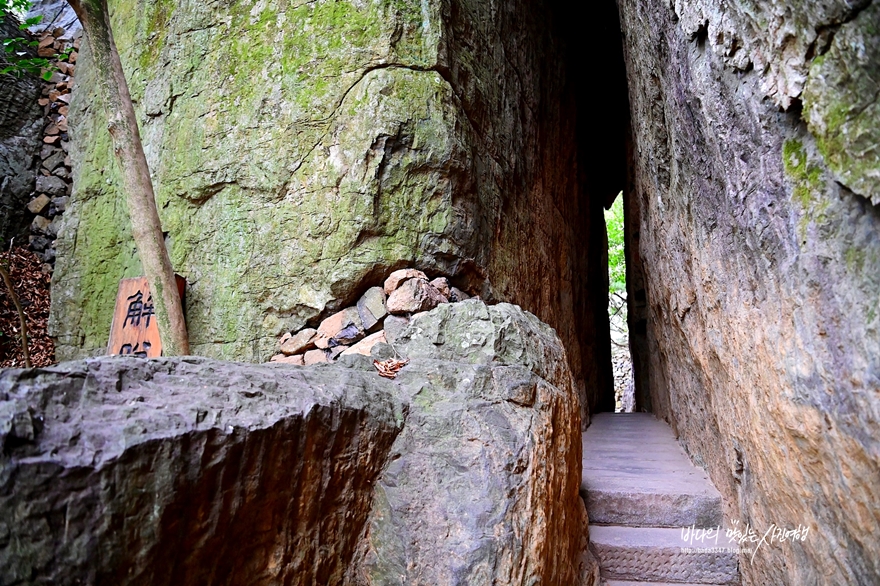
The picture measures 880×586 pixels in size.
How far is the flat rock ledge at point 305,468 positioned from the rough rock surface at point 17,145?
5.08 m

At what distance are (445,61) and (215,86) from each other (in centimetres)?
163

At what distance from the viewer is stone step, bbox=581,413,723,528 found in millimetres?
2861

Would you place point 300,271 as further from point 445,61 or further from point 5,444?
point 5,444

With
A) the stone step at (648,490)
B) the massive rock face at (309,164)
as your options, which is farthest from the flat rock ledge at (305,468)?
the massive rock face at (309,164)

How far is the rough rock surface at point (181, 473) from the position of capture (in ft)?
3.24

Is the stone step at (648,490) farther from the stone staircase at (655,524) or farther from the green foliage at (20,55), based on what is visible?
the green foliage at (20,55)

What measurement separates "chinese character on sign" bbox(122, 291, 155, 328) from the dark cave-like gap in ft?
17.0

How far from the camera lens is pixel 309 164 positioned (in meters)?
3.43

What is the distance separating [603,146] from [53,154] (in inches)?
291

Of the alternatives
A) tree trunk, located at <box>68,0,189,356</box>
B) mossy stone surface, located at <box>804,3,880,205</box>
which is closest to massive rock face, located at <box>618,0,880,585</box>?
mossy stone surface, located at <box>804,3,880,205</box>

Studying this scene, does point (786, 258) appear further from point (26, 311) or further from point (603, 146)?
point (603, 146)

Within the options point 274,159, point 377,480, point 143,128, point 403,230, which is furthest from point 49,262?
point 377,480

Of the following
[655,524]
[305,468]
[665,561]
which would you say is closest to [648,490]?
[655,524]

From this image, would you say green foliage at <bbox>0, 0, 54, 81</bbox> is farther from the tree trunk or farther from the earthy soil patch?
the tree trunk
